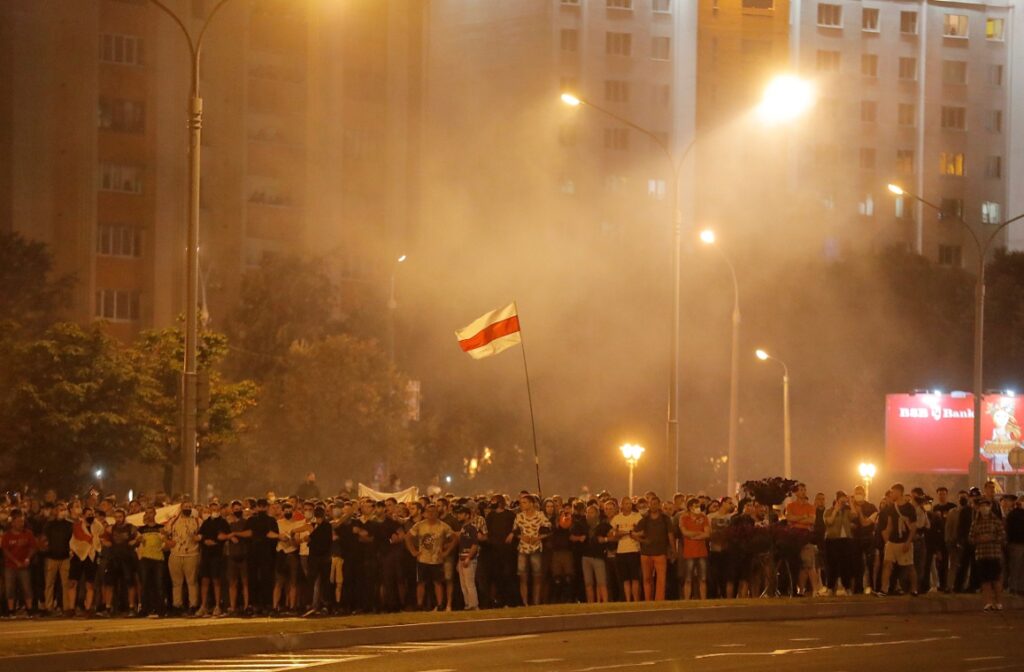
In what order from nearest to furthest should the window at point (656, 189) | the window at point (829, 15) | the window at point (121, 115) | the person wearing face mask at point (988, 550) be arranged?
the person wearing face mask at point (988, 550)
the window at point (121, 115)
the window at point (656, 189)
the window at point (829, 15)

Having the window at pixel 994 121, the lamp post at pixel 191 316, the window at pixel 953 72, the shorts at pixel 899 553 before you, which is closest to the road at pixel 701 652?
the shorts at pixel 899 553

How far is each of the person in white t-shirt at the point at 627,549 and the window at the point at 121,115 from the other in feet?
174

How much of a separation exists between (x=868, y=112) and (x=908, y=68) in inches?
159

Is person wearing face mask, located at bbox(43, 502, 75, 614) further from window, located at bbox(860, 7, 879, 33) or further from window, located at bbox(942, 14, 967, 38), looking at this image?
window, located at bbox(942, 14, 967, 38)

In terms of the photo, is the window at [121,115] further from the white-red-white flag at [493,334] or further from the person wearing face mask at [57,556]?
the person wearing face mask at [57,556]

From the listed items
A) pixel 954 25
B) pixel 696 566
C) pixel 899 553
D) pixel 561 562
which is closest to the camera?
pixel 561 562

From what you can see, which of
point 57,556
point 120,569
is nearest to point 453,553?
point 120,569

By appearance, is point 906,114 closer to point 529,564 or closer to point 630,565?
point 630,565

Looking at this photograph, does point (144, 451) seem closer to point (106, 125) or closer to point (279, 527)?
point (279, 527)

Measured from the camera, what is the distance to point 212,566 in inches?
947

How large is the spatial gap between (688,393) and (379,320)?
12.1 meters

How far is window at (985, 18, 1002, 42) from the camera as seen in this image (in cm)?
11069

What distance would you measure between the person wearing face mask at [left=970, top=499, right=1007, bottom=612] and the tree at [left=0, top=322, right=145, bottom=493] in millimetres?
21146

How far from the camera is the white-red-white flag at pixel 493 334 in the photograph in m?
31.2
